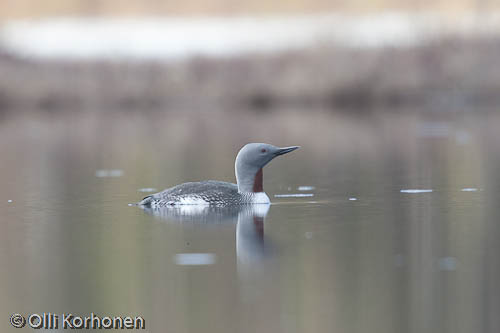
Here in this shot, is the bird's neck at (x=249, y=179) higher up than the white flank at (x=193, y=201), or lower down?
higher up

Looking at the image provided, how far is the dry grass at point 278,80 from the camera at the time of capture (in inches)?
908

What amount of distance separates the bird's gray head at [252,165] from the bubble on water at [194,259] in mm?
2084

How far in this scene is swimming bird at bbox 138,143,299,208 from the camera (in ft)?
26.3

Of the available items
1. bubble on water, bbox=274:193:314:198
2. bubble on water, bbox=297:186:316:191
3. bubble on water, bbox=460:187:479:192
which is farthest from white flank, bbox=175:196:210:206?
bubble on water, bbox=460:187:479:192

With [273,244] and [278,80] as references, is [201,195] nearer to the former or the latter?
[273,244]

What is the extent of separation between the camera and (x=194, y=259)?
19.5ft

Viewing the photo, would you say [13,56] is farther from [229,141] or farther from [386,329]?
[386,329]

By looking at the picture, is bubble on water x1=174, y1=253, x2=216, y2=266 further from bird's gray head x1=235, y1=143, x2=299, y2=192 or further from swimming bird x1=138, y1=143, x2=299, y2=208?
bird's gray head x1=235, y1=143, x2=299, y2=192

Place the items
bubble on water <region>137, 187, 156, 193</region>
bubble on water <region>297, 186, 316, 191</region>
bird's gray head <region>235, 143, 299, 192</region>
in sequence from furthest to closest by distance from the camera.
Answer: bubble on water <region>137, 187, 156, 193</region>
bubble on water <region>297, 186, 316, 191</region>
bird's gray head <region>235, 143, 299, 192</region>

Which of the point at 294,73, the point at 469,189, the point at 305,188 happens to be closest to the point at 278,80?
the point at 294,73

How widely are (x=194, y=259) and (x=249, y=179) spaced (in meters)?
2.24

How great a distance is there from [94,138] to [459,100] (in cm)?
951

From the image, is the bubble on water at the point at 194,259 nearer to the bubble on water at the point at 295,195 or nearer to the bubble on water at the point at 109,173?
the bubble on water at the point at 295,195

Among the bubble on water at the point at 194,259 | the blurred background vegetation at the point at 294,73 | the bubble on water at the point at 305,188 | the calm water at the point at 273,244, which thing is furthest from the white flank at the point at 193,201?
the blurred background vegetation at the point at 294,73
